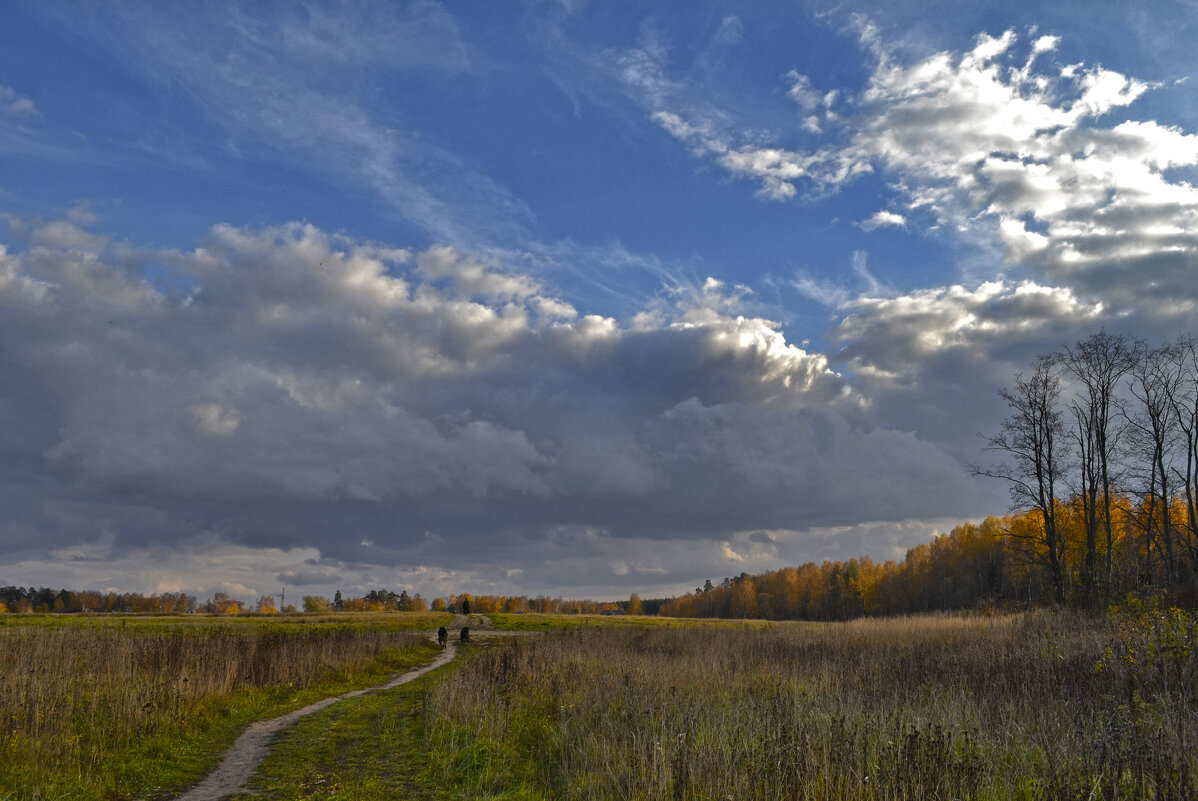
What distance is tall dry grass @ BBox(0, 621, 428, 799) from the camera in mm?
9820

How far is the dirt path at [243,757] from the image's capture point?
9.61 metres

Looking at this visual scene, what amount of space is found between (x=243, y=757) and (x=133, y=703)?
274 centimetres

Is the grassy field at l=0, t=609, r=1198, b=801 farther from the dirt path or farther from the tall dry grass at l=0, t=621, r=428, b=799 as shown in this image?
the dirt path

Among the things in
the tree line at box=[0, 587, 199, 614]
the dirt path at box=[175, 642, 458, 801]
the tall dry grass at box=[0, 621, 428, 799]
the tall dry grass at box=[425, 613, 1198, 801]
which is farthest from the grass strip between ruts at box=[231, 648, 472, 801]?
the tree line at box=[0, 587, 199, 614]

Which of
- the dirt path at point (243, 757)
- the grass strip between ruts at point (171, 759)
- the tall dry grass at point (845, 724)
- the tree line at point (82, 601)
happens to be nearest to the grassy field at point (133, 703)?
the grass strip between ruts at point (171, 759)

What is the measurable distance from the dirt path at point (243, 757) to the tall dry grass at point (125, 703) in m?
0.40

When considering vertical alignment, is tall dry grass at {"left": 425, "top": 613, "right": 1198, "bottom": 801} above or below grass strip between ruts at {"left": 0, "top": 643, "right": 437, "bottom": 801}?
above

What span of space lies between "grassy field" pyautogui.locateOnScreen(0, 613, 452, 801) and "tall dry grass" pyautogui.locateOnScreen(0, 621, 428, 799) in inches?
1.0

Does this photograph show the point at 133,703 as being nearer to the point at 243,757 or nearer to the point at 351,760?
the point at 243,757

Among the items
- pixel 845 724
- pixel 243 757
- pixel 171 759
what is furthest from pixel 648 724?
pixel 171 759

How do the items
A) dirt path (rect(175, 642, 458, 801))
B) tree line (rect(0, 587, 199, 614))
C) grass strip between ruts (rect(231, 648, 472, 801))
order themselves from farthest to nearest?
1. tree line (rect(0, 587, 199, 614))
2. dirt path (rect(175, 642, 458, 801))
3. grass strip between ruts (rect(231, 648, 472, 801))

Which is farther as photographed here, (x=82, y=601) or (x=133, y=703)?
(x=82, y=601)

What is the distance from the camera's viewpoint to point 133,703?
41.2 feet

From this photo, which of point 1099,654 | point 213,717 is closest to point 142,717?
point 213,717
